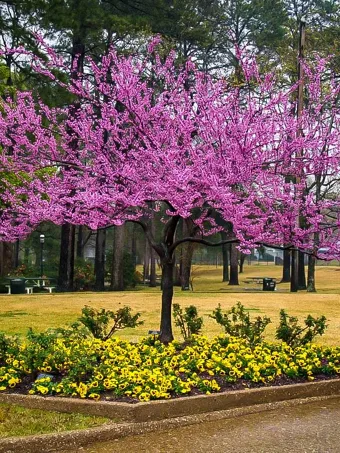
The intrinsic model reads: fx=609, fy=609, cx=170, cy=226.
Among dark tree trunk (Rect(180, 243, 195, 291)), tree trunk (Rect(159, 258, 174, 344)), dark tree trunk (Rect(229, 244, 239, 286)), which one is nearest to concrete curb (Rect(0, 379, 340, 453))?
tree trunk (Rect(159, 258, 174, 344))

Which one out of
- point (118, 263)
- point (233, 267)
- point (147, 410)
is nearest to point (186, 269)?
point (118, 263)

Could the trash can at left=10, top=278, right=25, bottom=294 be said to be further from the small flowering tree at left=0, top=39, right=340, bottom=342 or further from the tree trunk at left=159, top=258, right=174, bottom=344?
the tree trunk at left=159, top=258, right=174, bottom=344

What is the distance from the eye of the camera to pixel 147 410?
662 cm

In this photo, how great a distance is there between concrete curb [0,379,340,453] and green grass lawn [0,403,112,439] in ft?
0.42

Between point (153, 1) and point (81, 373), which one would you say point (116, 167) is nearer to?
point (81, 373)

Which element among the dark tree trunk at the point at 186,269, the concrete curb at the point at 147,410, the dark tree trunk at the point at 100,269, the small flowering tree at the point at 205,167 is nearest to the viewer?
the concrete curb at the point at 147,410

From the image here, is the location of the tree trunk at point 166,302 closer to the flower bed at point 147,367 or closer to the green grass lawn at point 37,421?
the flower bed at point 147,367

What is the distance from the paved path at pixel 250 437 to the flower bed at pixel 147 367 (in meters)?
0.67

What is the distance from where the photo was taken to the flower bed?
714 cm

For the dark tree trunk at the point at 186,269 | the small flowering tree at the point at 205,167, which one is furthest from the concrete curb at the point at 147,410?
the dark tree trunk at the point at 186,269

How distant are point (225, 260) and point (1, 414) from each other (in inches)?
1858

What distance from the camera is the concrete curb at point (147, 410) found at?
5848 mm

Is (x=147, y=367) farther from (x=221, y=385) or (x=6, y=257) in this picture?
(x=6, y=257)

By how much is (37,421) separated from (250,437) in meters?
2.23
